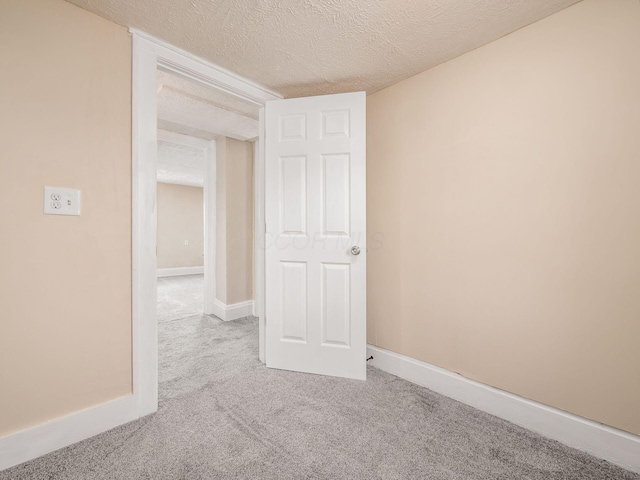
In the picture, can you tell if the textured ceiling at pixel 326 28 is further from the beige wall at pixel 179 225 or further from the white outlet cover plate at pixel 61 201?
the beige wall at pixel 179 225

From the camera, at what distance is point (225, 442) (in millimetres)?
1389

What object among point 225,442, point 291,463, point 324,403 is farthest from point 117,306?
point 324,403

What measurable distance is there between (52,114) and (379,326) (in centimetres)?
244

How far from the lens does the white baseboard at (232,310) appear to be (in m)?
3.49

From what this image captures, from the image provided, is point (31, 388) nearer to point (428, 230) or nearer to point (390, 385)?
point (390, 385)

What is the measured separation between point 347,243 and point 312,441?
1233 mm

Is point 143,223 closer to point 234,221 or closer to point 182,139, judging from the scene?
point 234,221

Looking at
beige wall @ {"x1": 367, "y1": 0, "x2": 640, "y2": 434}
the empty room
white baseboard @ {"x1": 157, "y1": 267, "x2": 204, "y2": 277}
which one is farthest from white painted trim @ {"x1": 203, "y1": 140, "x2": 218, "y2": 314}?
white baseboard @ {"x1": 157, "y1": 267, "x2": 204, "y2": 277}

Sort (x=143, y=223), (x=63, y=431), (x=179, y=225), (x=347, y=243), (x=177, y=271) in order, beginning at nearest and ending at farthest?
(x=63, y=431) < (x=143, y=223) < (x=347, y=243) < (x=177, y=271) < (x=179, y=225)

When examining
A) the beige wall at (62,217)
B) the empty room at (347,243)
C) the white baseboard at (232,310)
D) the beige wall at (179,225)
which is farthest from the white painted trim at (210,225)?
the beige wall at (179,225)

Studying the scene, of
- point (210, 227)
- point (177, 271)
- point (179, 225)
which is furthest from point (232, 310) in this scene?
point (179, 225)

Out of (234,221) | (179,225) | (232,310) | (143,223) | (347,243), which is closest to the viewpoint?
(143,223)

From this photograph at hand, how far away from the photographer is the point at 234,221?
3.63 meters

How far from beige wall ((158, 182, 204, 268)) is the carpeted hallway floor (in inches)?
244
